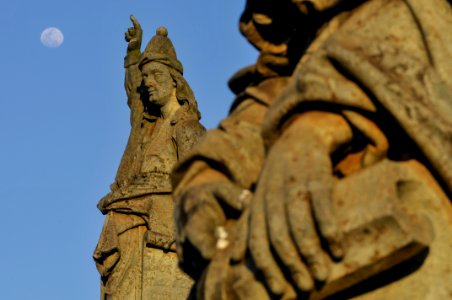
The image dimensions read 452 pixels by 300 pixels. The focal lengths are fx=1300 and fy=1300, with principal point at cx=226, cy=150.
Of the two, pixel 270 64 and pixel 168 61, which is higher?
pixel 168 61

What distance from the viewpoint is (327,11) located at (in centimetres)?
332

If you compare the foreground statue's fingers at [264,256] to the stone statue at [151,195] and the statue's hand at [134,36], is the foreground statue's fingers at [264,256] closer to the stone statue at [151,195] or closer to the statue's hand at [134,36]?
the stone statue at [151,195]

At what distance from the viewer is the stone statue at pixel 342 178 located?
278 centimetres

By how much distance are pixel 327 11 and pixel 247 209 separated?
25.0 inches

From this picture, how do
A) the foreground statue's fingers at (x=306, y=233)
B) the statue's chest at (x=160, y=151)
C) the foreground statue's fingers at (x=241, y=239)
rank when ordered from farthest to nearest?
1. the statue's chest at (x=160, y=151)
2. the foreground statue's fingers at (x=241, y=239)
3. the foreground statue's fingers at (x=306, y=233)

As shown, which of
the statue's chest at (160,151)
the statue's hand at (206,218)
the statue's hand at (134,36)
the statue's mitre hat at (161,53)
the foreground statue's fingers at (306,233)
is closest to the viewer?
the foreground statue's fingers at (306,233)

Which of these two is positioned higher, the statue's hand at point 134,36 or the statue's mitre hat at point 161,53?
the statue's hand at point 134,36

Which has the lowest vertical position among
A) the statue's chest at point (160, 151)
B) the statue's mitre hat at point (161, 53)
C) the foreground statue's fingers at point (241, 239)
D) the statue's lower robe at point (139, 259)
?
the foreground statue's fingers at point (241, 239)

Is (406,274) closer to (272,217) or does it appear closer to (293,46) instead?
(272,217)

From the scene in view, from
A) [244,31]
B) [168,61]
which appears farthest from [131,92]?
[244,31]

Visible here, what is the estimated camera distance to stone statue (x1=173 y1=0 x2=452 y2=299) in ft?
9.12

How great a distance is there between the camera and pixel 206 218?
3078 millimetres

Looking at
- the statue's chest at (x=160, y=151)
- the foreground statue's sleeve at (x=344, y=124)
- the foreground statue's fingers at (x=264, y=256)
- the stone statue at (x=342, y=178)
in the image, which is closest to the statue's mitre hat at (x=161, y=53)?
the statue's chest at (x=160, y=151)

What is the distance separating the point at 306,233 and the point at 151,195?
1113 centimetres
